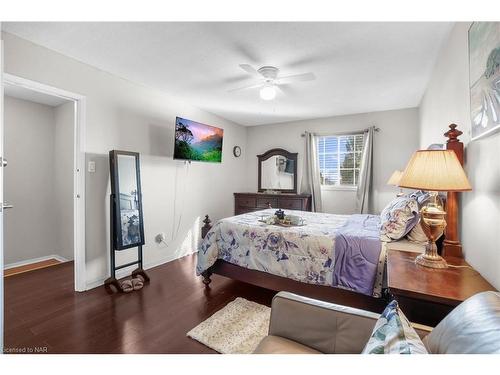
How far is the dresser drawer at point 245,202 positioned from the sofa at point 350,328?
3677mm

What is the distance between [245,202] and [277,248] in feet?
8.71

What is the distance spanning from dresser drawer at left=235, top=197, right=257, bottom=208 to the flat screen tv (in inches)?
50.5

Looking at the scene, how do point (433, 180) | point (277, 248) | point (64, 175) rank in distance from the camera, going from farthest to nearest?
point (64, 175) < point (277, 248) < point (433, 180)

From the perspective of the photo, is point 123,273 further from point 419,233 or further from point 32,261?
point 419,233

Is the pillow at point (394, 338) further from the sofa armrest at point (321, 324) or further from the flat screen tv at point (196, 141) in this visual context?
the flat screen tv at point (196, 141)

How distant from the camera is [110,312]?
7.16 feet

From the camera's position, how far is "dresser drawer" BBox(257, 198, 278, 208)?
4.72 metres

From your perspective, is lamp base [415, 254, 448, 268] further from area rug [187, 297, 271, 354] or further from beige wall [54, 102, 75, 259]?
beige wall [54, 102, 75, 259]

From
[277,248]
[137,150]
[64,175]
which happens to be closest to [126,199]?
[137,150]

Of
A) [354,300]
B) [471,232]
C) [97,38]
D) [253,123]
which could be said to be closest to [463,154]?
[471,232]

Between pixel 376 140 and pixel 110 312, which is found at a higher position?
pixel 376 140

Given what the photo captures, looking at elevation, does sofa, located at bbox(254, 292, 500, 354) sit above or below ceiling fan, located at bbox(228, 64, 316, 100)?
below

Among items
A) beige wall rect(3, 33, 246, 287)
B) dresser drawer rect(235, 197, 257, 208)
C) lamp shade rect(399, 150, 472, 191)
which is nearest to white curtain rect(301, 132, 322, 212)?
dresser drawer rect(235, 197, 257, 208)

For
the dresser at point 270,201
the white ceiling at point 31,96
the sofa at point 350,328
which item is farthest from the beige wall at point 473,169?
the white ceiling at point 31,96
